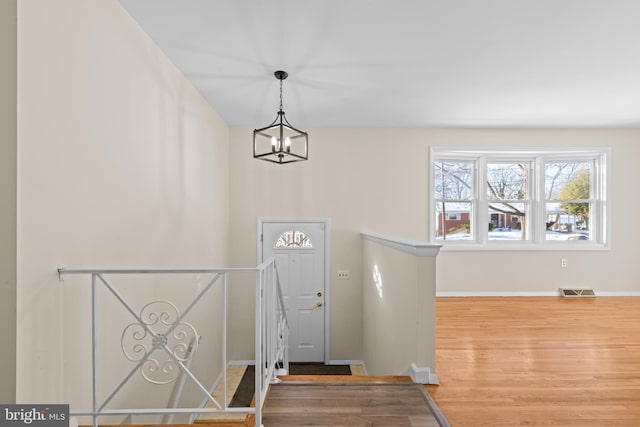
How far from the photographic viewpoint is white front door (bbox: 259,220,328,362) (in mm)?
4902

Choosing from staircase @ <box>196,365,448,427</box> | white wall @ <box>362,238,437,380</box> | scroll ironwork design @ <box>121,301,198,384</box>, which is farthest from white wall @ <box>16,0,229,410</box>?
white wall @ <box>362,238,437,380</box>

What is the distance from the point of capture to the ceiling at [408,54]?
2.17 m

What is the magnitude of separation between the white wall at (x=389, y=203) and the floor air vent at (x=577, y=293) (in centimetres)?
10

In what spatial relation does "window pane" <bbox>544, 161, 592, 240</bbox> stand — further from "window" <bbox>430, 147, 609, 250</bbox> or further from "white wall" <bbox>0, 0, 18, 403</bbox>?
"white wall" <bbox>0, 0, 18, 403</bbox>

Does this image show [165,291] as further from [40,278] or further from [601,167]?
[601,167]

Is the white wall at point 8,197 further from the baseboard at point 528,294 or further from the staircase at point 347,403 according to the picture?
→ the baseboard at point 528,294

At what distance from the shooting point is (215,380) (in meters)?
4.05

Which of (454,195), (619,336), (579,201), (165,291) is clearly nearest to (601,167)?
(579,201)

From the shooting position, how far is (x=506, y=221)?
5.10 m

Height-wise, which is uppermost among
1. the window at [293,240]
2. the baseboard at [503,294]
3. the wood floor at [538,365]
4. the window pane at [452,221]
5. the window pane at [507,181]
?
the window pane at [507,181]

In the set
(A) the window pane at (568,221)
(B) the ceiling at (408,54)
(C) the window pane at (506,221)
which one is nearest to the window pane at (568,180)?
(A) the window pane at (568,221)

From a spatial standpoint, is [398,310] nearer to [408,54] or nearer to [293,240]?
[408,54]

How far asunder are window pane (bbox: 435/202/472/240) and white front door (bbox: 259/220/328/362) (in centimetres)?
186

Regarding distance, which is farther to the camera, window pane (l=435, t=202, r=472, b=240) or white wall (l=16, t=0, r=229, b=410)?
window pane (l=435, t=202, r=472, b=240)
